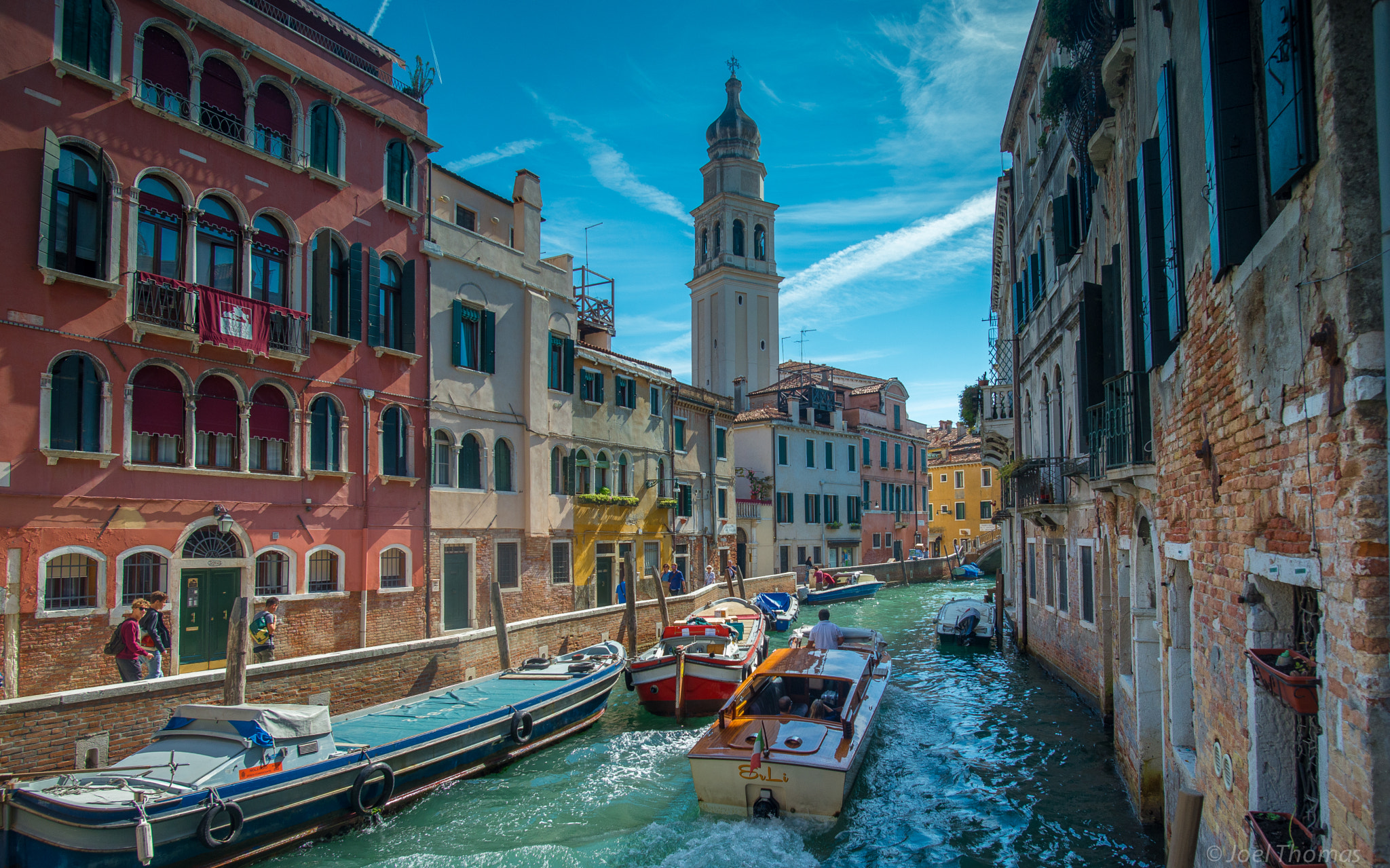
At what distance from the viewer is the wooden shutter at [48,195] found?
35.5 ft

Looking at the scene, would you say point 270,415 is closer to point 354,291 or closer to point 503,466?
point 354,291

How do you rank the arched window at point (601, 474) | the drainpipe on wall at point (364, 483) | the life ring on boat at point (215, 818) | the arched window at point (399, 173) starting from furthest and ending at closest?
the arched window at point (601, 474)
the arched window at point (399, 173)
the drainpipe on wall at point (364, 483)
the life ring on boat at point (215, 818)

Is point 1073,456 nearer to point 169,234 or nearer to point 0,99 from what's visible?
point 169,234

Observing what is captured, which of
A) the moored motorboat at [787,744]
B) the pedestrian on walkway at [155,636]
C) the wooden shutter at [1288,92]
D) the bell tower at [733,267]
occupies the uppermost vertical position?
the bell tower at [733,267]

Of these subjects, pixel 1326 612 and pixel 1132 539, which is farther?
pixel 1132 539

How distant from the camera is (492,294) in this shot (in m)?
18.1

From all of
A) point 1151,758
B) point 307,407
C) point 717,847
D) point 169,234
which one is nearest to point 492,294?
point 307,407

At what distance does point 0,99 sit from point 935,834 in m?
14.3

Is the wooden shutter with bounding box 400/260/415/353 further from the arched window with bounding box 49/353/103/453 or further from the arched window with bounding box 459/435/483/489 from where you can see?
the arched window with bounding box 49/353/103/453

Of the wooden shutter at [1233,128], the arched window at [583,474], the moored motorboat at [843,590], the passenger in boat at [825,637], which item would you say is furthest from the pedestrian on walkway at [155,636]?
the moored motorboat at [843,590]

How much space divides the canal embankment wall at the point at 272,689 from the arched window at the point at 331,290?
5563 mm

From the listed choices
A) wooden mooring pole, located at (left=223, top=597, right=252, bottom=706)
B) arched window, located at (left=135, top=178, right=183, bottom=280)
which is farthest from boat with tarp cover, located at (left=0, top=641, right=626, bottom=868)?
arched window, located at (left=135, top=178, right=183, bottom=280)

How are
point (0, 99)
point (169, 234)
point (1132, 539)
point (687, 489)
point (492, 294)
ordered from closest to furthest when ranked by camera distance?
point (1132, 539) < point (0, 99) < point (169, 234) < point (492, 294) < point (687, 489)

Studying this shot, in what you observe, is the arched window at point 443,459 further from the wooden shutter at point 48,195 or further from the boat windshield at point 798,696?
the boat windshield at point 798,696
